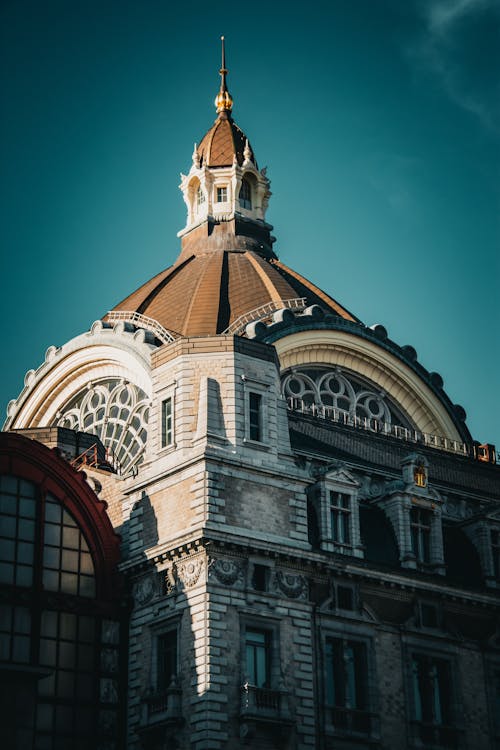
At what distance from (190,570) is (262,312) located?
24759 millimetres

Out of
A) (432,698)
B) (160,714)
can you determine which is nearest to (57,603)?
(160,714)

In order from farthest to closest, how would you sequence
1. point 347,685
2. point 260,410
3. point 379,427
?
point 379,427 < point 260,410 < point 347,685

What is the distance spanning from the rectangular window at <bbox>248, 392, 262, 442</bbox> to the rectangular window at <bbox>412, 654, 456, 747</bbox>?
11.7 m

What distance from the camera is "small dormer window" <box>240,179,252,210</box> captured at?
96500mm

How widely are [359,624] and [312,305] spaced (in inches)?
994

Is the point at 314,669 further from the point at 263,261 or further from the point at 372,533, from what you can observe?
the point at 263,261

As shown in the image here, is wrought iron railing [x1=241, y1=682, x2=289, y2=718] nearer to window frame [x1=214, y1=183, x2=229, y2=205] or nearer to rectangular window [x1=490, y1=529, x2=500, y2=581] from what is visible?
rectangular window [x1=490, y1=529, x2=500, y2=581]

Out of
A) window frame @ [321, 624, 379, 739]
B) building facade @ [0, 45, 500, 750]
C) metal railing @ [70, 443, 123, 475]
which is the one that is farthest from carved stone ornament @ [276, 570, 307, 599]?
metal railing @ [70, 443, 123, 475]

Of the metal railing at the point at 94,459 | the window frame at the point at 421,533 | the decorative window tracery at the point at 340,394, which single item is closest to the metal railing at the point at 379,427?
the decorative window tracery at the point at 340,394

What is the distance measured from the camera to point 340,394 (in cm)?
8181

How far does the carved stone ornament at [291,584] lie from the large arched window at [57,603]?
264 inches

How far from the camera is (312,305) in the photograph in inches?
3275

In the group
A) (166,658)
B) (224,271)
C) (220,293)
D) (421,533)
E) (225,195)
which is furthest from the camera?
(225,195)

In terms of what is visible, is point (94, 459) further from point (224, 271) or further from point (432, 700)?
point (224, 271)
